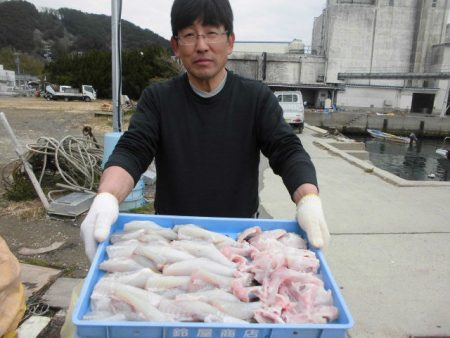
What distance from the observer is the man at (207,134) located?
6.98 feet

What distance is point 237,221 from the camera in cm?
207

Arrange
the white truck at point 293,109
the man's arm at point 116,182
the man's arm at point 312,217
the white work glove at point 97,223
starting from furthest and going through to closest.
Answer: the white truck at point 293,109, the man's arm at point 116,182, the man's arm at point 312,217, the white work glove at point 97,223

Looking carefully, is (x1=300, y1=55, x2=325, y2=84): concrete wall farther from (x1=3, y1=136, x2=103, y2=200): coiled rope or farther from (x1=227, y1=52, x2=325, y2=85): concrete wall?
(x1=3, y1=136, x2=103, y2=200): coiled rope

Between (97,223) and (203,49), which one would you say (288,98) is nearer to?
(203,49)

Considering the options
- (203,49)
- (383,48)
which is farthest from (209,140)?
(383,48)

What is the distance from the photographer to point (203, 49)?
83.1 inches

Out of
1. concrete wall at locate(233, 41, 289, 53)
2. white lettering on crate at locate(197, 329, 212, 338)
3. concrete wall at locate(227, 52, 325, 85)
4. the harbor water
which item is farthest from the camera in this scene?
concrete wall at locate(233, 41, 289, 53)

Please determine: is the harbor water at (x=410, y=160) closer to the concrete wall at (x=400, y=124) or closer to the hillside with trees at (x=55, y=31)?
the concrete wall at (x=400, y=124)

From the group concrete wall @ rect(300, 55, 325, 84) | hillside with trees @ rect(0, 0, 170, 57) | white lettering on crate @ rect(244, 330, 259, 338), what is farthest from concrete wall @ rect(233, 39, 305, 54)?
white lettering on crate @ rect(244, 330, 259, 338)

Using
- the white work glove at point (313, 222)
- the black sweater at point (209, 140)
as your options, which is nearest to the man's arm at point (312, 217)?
the white work glove at point (313, 222)

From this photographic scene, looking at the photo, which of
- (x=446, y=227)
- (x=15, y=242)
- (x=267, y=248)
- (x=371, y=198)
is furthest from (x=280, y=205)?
(x=267, y=248)

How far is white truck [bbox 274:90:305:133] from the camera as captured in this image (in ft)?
58.6

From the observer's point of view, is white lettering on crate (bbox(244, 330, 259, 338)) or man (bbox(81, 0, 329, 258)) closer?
white lettering on crate (bbox(244, 330, 259, 338))

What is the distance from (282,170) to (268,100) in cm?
46
